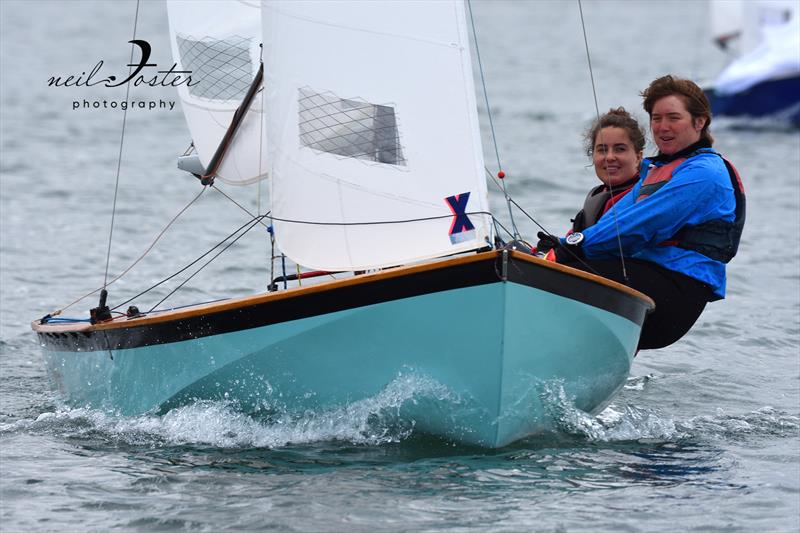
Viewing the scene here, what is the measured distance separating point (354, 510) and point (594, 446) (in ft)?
4.35

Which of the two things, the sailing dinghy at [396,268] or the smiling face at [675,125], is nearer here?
the sailing dinghy at [396,268]

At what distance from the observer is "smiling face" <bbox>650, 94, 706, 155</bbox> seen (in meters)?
5.59

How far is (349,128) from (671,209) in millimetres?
1369

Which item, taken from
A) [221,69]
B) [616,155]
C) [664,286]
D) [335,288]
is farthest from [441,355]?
[221,69]

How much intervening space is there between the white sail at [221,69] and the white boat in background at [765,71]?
49.1 feet

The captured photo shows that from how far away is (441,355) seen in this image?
502 cm

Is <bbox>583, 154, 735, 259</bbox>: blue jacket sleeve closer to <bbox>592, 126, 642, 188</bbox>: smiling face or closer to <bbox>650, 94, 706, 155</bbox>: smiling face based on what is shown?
<bbox>650, 94, 706, 155</bbox>: smiling face

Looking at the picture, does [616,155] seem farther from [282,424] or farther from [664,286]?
[282,424]

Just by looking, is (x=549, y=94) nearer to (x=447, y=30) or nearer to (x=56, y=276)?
(x=56, y=276)

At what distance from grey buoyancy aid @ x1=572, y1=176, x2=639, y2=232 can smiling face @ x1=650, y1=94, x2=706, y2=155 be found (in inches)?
13.3

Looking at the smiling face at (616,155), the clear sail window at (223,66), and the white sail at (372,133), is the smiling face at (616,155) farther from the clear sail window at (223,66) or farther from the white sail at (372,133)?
the clear sail window at (223,66)

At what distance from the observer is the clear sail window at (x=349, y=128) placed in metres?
5.02

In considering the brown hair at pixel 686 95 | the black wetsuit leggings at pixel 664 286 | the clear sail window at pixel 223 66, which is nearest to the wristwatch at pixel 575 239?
the black wetsuit leggings at pixel 664 286

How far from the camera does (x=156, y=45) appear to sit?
31531mm
